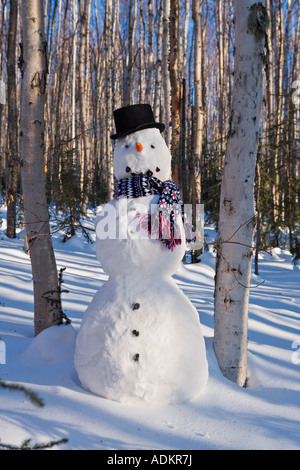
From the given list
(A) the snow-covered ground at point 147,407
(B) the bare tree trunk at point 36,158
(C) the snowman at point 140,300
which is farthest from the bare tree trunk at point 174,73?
(C) the snowman at point 140,300

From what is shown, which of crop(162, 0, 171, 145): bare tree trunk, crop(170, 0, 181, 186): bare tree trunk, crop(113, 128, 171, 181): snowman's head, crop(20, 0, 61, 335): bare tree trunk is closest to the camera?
crop(113, 128, 171, 181): snowman's head

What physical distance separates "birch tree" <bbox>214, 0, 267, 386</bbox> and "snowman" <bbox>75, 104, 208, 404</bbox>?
425mm

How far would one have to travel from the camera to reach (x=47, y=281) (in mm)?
3783

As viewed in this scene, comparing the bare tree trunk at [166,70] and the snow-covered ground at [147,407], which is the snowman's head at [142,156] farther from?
the bare tree trunk at [166,70]

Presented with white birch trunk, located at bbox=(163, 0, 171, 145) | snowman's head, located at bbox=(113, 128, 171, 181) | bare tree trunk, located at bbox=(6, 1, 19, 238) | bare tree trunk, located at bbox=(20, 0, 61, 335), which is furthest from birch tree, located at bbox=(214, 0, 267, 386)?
bare tree trunk, located at bbox=(6, 1, 19, 238)

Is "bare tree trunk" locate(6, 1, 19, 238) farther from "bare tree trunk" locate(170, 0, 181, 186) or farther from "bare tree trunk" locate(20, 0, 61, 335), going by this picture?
"bare tree trunk" locate(20, 0, 61, 335)

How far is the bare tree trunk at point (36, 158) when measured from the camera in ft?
12.2

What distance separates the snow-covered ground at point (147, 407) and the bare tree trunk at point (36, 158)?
37cm

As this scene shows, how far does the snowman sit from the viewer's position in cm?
257

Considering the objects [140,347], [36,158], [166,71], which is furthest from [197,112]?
[140,347]

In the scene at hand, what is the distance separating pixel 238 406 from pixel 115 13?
61.9 feet

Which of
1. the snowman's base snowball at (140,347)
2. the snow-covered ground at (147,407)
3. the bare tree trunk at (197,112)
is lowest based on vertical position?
the snow-covered ground at (147,407)

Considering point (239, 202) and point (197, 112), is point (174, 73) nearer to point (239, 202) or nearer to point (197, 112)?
point (197, 112)

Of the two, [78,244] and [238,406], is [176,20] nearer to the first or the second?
[78,244]
